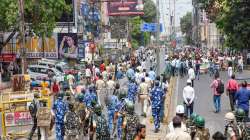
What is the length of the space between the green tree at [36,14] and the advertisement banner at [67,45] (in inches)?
264

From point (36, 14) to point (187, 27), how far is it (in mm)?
136788

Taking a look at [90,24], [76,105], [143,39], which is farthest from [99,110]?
[143,39]

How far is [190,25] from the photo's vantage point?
178375 millimetres

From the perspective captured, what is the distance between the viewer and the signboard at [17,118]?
18.7 metres

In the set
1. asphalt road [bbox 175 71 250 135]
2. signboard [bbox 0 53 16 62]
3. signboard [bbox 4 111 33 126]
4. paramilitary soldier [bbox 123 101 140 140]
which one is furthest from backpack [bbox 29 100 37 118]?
signboard [bbox 0 53 16 62]

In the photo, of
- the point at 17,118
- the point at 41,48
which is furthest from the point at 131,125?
the point at 41,48

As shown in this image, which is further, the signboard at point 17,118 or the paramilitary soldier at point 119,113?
the signboard at point 17,118

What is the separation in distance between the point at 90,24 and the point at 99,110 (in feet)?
188

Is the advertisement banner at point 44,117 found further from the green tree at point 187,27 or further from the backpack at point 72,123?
the green tree at point 187,27

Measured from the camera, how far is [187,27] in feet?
580

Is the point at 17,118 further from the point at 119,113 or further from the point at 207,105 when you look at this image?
the point at 207,105

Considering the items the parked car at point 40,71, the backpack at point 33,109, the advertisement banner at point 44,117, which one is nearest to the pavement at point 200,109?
the backpack at point 33,109

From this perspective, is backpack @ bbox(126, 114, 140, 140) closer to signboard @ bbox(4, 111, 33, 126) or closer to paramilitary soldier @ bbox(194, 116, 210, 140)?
paramilitary soldier @ bbox(194, 116, 210, 140)

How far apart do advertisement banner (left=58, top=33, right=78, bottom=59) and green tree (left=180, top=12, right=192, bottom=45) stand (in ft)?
399
